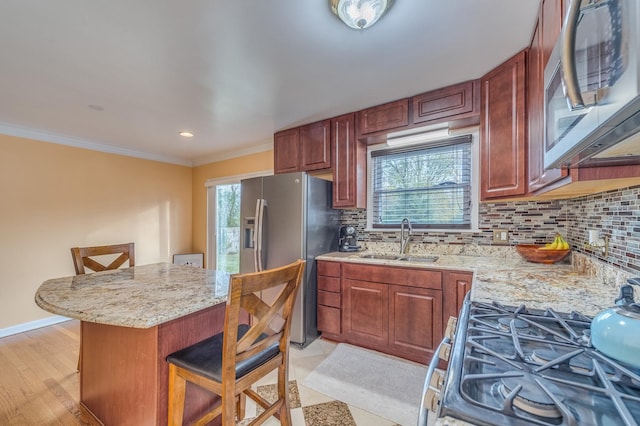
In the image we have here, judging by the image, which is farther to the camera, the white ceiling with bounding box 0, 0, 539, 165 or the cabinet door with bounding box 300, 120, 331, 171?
the cabinet door with bounding box 300, 120, 331, 171

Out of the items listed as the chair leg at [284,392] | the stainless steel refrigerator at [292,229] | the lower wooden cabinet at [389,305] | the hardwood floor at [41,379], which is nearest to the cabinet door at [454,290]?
the lower wooden cabinet at [389,305]

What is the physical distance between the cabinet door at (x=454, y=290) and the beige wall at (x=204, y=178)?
117 inches

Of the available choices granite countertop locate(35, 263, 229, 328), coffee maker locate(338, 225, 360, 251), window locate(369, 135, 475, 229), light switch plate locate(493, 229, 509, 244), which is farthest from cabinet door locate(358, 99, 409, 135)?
granite countertop locate(35, 263, 229, 328)

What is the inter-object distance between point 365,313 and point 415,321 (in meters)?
0.43

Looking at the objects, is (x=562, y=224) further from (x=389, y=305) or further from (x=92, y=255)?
(x=92, y=255)

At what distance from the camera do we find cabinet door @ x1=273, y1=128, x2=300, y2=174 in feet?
10.0

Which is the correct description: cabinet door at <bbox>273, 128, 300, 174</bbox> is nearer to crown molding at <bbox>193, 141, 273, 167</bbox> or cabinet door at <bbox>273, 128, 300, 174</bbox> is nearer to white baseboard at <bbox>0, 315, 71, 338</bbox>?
crown molding at <bbox>193, 141, 273, 167</bbox>

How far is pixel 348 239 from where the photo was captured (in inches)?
117

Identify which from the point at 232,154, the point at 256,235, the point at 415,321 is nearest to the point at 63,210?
the point at 232,154

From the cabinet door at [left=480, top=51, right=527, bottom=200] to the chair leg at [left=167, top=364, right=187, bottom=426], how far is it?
2230 millimetres

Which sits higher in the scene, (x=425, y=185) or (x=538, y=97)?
(x=538, y=97)

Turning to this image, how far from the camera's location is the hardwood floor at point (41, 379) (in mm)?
1690

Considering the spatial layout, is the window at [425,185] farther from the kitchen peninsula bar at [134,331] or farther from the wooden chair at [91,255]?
the wooden chair at [91,255]

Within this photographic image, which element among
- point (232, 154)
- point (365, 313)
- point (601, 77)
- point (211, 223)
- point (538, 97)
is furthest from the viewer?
point (211, 223)
